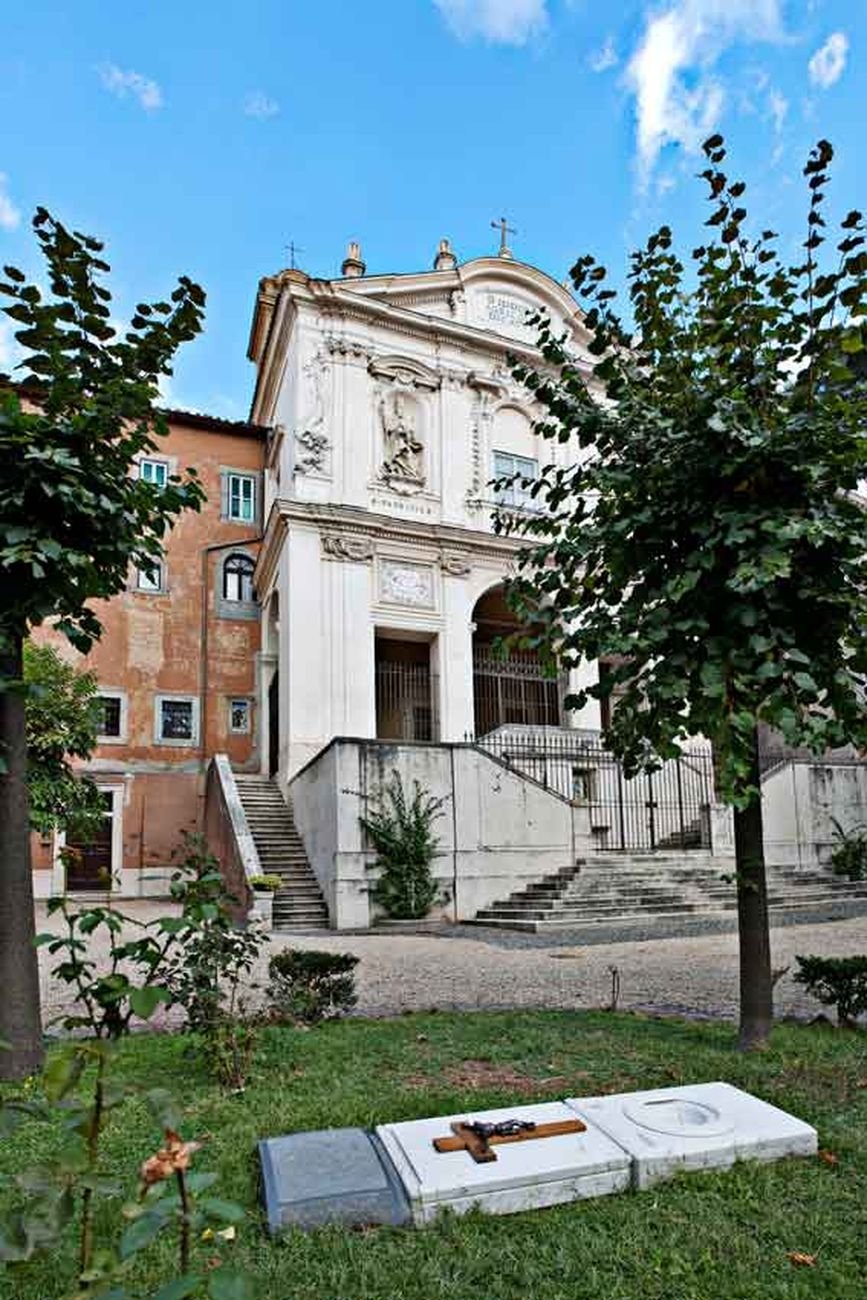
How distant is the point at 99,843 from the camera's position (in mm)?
21500

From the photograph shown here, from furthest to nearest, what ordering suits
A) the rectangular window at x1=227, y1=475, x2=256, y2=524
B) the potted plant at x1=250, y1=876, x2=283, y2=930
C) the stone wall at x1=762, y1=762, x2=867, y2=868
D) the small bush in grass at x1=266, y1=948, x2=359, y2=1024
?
the rectangular window at x1=227, y1=475, x2=256, y2=524 → the stone wall at x1=762, y1=762, x2=867, y2=868 → the potted plant at x1=250, y1=876, x2=283, y2=930 → the small bush in grass at x1=266, y1=948, x2=359, y2=1024

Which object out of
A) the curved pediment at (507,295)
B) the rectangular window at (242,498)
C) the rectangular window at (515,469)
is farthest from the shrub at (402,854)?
the curved pediment at (507,295)

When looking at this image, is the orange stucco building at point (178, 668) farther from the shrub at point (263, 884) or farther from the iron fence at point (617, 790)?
the iron fence at point (617, 790)

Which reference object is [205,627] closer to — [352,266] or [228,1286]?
[352,266]

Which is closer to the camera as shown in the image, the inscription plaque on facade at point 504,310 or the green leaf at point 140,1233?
the green leaf at point 140,1233

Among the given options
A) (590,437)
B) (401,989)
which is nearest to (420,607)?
(401,989)

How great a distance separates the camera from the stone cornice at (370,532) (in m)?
20.5

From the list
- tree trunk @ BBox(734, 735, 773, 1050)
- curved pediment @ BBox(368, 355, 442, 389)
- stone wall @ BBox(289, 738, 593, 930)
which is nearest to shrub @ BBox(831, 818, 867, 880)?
stone wall @ BBox(289, 738, 593, 930)

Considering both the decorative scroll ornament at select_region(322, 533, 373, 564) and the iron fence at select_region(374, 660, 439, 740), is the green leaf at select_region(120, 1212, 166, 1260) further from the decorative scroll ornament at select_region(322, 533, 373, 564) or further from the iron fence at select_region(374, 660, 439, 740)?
the iron fence at select_region(374, 660, 439, 740)

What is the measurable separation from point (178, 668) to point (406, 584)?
6.72 meters

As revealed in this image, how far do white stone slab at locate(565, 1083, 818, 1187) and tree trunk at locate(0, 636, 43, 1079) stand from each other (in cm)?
308

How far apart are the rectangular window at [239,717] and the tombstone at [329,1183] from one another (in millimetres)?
20557

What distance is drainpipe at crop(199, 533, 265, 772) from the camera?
2312 cm

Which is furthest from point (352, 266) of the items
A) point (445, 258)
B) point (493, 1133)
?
point (493, 1133)
